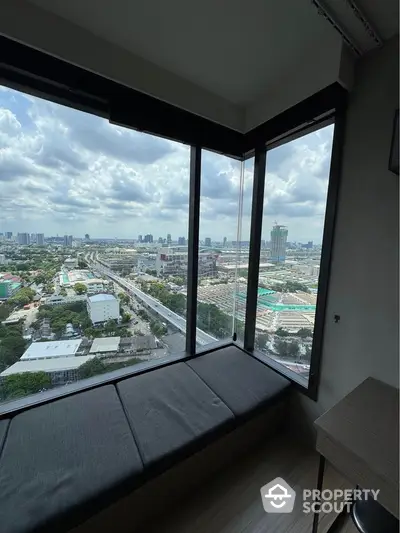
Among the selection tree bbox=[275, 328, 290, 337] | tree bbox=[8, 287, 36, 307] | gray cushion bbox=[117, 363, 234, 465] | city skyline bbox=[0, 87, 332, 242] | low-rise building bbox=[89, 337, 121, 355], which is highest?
city skyline bbox=[0, 87, 332, 242]

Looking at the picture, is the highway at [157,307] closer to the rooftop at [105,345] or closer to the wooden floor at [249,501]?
the rooftop at [105,345]

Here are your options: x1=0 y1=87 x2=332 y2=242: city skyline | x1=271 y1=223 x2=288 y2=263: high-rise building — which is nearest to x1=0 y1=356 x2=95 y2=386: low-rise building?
x1=0 y1=87 x2=332 y2=242: city skyline

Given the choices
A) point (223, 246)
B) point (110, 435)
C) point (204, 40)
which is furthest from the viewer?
point (223, 246)

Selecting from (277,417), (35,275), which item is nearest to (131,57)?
(35,275)

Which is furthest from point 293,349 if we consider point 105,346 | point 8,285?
point 8,285

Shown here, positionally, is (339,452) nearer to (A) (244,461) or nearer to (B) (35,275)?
→ (A) (244,461)

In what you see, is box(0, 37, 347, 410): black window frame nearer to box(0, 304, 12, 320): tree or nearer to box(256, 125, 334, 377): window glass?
box(256, 125, 334, 377): window glass

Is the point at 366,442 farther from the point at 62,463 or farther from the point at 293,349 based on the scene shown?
the point at 62,463
